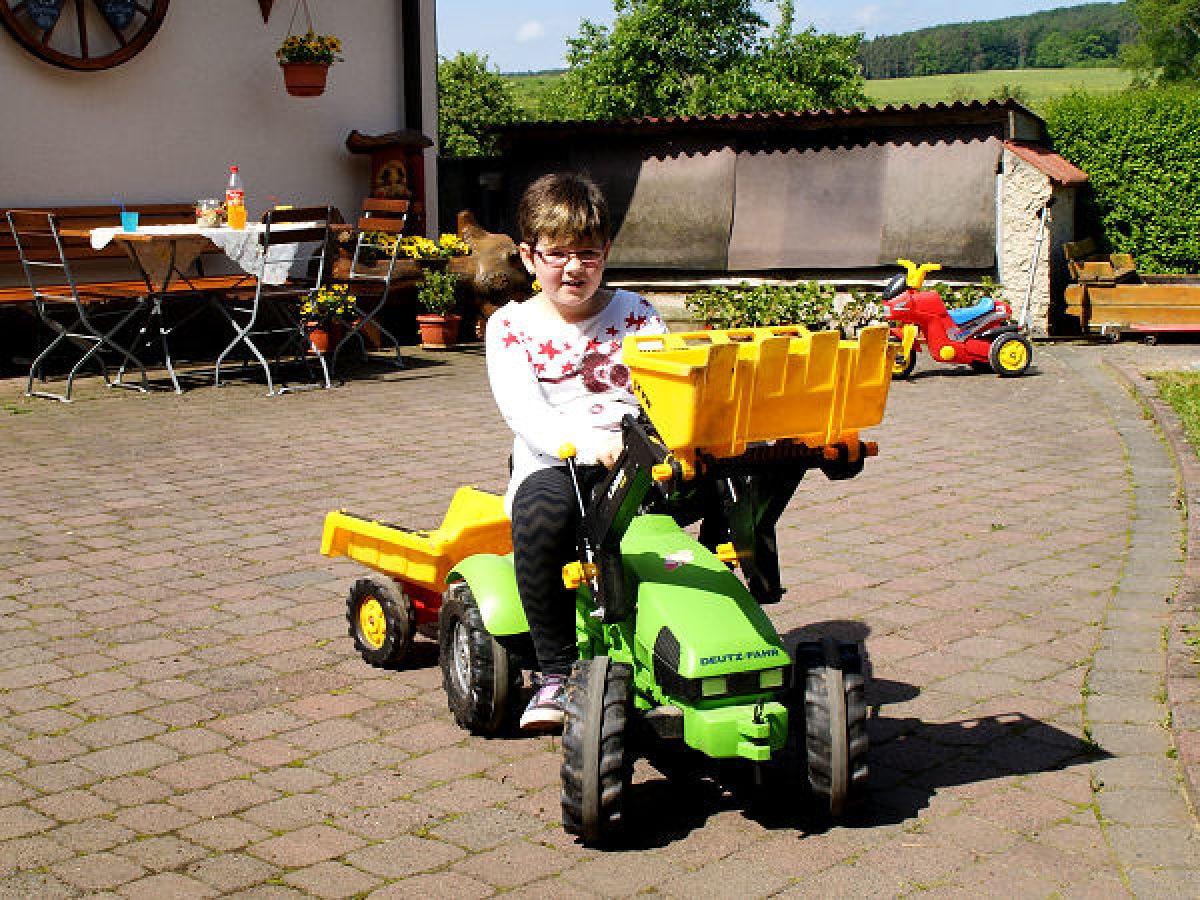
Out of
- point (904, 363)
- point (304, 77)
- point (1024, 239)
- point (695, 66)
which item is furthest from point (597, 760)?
point (695, 66)

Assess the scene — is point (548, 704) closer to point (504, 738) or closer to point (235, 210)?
point (504, 738)

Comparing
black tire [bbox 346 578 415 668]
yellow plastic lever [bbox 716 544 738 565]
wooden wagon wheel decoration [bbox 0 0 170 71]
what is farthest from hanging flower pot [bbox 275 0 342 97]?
yellow plastic lever [bbox 716 544 738 565]

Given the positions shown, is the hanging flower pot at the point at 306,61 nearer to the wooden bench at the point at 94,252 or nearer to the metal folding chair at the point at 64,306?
the wooden bench at the point at 94,252

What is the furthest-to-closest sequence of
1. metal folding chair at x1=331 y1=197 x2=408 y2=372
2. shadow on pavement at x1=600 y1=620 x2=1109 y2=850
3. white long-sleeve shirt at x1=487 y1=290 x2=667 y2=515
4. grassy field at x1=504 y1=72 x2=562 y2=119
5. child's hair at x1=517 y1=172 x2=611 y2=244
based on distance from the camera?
1. grassy field at x1=504 y1=72 x2=562 y2=119
2. metal folding chair at x1=331 y1=197 x2=408 y2=372
3. white long-sleeve shirt at x1=487 y1=290 x2=667 y2=515
4. child's hair at x1=517 y1=172 x2=611 y2=244
5. shadow on pavement at x1=600 y1=620 x2=1109 y2=850

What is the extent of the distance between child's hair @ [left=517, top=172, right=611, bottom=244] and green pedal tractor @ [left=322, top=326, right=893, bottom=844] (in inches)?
17.4

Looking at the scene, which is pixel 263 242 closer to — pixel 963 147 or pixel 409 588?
pixel 409 588

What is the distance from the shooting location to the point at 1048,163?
50.2 ft

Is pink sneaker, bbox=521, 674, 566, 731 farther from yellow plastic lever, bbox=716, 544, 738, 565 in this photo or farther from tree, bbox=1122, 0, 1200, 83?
tree, bbox=1122, 0, 1200, 83

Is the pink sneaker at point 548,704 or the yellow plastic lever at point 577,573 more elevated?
the yellow plastic lever at point 577,573

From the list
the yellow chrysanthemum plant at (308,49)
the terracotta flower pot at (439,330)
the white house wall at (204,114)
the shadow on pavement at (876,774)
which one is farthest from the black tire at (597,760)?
the yellow chrysanthemum plant at (308,49)

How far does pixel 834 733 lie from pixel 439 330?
10.5 m

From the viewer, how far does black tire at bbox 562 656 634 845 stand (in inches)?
142

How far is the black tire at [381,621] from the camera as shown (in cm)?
493

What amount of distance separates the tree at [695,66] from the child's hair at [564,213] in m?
37.6
